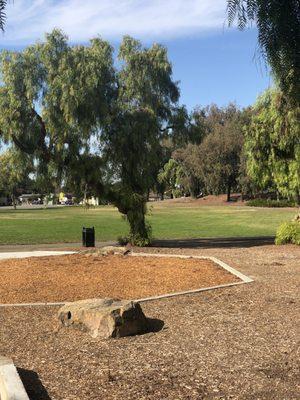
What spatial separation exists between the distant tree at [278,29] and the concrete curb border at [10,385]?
3237 mm

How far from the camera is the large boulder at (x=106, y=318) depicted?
6.92m

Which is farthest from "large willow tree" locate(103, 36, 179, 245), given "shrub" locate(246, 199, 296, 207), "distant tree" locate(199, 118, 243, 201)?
"distant tree" locate(199, 118, 243, 201)

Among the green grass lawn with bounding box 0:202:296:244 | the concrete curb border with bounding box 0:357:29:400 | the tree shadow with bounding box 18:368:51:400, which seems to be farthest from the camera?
the green grass lawn with bounding box 0:202:296:244

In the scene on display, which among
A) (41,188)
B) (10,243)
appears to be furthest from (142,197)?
(10,243)

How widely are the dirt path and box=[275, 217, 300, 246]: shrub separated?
10260 millimetres

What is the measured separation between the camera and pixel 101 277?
458 inches

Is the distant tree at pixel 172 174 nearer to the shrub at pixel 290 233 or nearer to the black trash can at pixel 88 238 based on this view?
the black trash can at pixel 88 238

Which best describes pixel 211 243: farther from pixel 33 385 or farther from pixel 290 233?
pixel 33 385

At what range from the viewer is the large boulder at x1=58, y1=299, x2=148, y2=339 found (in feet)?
22.7

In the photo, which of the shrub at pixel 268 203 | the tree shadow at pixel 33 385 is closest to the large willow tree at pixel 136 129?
the tree shadow at pixel 33 385

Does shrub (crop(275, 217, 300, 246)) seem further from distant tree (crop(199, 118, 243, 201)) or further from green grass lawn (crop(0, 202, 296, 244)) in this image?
distant tree (crop(199, 118, 243, 201))

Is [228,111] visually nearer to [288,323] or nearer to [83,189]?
[83,189]

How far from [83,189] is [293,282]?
36.8 ft

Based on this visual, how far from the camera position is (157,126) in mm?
20875
